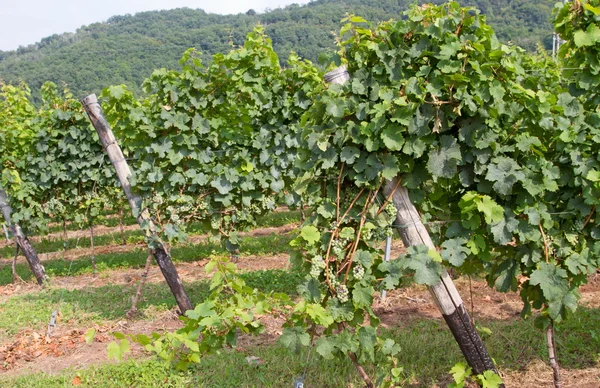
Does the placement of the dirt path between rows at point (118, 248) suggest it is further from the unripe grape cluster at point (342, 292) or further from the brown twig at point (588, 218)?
the unripe grape cluster at point (342, 292)

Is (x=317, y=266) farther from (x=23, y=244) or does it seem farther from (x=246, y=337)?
(x=23, y=244)

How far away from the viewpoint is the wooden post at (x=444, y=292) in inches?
128

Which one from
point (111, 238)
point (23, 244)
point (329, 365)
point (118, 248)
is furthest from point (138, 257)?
point (329, 365)

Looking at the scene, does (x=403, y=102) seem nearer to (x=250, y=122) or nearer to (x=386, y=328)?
(x=386, y=328)

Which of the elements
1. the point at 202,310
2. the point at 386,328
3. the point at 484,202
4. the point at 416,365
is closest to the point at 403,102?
the point at 484,202

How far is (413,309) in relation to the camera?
5910 mm

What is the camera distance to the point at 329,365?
4.43 meters

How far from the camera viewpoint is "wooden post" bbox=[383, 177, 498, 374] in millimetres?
3260

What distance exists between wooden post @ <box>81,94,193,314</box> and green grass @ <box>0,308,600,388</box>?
4.52 feet

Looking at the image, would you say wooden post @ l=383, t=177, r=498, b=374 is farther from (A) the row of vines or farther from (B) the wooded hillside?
(B) the wooded hillside

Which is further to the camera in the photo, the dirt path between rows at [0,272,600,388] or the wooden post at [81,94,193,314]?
the wooden post at [81,94,193,314]

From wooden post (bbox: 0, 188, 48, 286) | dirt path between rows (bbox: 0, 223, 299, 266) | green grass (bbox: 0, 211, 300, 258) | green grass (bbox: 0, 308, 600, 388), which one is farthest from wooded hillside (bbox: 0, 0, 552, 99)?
green grass (bbox: 0, 308, 600, 388)

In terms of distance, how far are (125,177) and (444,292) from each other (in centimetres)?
393

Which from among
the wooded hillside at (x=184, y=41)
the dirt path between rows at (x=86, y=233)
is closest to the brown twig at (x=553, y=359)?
the dirt path between rows at (x=86, y=233)
